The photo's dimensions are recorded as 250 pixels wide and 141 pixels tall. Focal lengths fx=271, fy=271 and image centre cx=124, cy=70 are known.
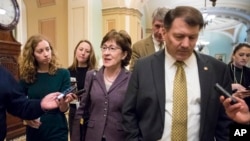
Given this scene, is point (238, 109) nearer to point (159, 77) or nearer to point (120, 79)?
point (159, 77)

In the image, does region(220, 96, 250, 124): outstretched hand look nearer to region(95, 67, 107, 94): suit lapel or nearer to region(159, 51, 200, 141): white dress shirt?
region(159, 51, 200, 141): white dress shirt

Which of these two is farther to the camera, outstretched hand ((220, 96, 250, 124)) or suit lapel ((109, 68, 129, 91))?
suit lapel ((109, 68, 129, 91))

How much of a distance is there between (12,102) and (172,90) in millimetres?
921

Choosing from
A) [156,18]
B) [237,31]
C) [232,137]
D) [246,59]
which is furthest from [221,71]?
[237,31]

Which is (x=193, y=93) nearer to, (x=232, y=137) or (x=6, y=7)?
(x=232, y=137)

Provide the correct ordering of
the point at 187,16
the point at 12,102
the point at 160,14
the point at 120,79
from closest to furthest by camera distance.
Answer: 1. the point at 187,16
2. the point at 12,102
3. the point at 120,79
4. the point at 160,14

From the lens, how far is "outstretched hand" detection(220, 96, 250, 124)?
1223mm

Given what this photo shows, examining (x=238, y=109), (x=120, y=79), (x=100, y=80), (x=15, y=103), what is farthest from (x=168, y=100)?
(x=15, y=103)

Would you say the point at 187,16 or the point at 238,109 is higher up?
the point at 187,16

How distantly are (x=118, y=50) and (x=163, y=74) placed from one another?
547 mm

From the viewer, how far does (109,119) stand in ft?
5.98

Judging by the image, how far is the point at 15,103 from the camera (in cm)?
159

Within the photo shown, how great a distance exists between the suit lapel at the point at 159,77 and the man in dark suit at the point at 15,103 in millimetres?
506

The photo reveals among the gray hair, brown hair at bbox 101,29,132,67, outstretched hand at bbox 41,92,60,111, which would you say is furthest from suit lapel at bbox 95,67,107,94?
the gray hair
